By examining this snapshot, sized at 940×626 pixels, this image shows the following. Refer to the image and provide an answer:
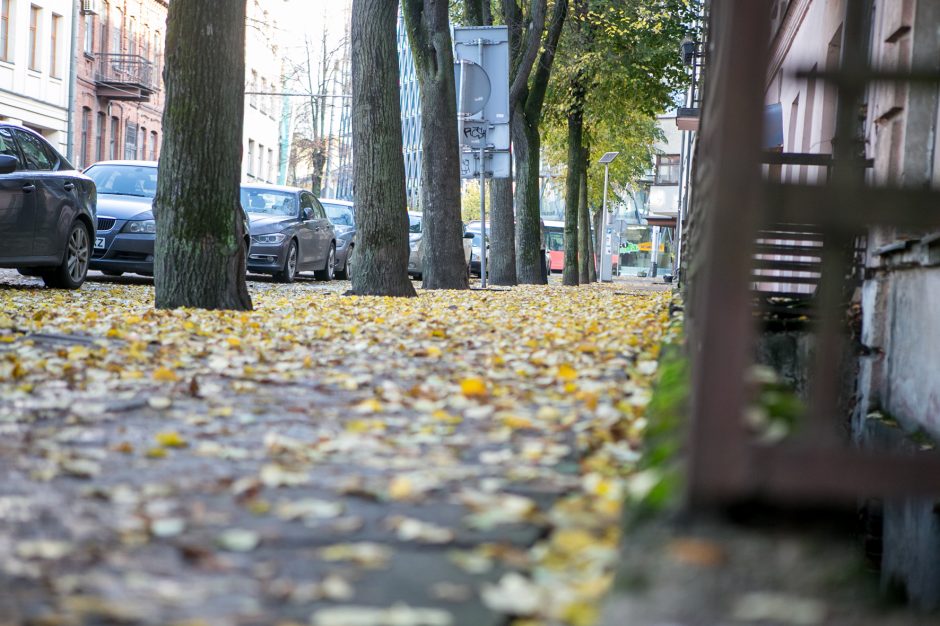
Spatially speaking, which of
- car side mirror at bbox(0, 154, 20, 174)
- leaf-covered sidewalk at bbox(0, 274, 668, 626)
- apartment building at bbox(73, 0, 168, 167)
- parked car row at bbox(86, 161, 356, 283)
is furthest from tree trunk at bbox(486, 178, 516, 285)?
apartment building at bbox(73, 0, 168, 167)

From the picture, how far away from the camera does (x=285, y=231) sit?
66.7ft

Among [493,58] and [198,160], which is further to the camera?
[493,58]

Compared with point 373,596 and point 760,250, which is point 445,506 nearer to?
point 373,596

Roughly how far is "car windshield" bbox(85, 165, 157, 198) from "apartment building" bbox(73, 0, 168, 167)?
855 inches

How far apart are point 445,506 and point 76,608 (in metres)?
1.00

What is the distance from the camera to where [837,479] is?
2424 mm

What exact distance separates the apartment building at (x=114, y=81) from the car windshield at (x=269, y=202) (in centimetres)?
1874

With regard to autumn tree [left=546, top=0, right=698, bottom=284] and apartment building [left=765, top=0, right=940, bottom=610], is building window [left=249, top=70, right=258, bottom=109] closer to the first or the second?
autumn tree [left=546, top=0, right=698, bottom=284]

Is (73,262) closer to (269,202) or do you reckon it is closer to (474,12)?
(269,202)

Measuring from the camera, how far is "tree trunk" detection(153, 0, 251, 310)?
1012 centimetres

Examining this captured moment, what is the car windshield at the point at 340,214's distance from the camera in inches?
1052

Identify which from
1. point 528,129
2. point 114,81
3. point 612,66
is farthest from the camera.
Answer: point 114,81

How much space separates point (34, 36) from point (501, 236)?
63.8 ft

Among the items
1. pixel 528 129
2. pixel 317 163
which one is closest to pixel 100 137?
pixel 317 163
